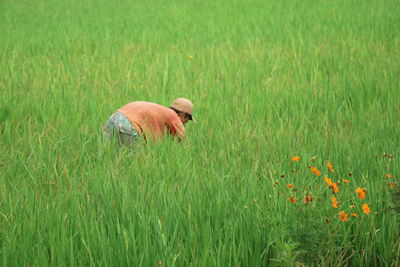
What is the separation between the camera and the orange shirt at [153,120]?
149 inches

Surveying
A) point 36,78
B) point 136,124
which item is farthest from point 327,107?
point 36,78

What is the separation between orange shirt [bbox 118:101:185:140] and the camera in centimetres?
378

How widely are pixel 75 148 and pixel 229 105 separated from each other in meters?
Result: 1.58

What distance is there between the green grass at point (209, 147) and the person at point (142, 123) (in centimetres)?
19

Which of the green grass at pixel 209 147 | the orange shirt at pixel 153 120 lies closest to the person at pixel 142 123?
the orange shirt at pixel 153 120

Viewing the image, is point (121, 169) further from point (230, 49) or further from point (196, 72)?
point (230, 49)

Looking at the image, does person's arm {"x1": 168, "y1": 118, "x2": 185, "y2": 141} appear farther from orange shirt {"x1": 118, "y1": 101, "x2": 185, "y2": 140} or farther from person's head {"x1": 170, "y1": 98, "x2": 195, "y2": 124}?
person's head {"x1": 170, "y1": 98, "x2": 195, "y2": 124}

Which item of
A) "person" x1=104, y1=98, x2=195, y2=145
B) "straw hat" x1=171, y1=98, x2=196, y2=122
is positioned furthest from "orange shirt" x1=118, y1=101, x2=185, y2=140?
"straw hat" x1=171, y1=98, x2=196, y2=122

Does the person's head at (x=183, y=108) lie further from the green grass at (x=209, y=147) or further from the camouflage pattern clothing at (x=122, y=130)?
the camouflage pattern clothing at (x=122, y=130)

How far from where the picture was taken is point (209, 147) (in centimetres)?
349

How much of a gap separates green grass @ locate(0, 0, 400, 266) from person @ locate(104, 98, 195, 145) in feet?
0.62

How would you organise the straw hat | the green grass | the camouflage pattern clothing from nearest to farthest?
the green grass, the camouflage pattern clothing, the straw hat

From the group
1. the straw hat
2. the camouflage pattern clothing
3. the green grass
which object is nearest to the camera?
the green grass

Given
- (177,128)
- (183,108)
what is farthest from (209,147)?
(183,108)
